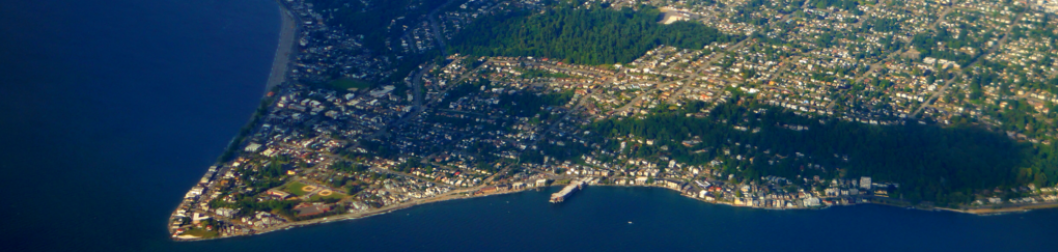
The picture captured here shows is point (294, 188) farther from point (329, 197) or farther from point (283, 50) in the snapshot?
point (283, 50)

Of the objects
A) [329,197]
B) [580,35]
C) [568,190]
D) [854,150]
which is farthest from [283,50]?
[854,150]

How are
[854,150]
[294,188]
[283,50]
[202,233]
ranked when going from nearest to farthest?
[202,233]
[294,188]
[854,150]
[283,50]

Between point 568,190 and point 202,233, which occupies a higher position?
point 568,190

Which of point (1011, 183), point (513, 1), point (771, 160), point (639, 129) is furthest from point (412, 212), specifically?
point (513, 1)

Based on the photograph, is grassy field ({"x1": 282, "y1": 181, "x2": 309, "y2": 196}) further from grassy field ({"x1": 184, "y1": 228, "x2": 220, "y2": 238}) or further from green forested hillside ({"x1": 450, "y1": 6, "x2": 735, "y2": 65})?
green forested hillside ({"x1": 450, "y1": 6, "x2": 735, "y2": 65})

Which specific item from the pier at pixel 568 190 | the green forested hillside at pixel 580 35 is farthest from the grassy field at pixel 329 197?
the green forested hillside at pixel 580 35

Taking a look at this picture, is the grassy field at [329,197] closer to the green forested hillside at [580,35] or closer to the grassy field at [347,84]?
the grassy field at [347,84]
